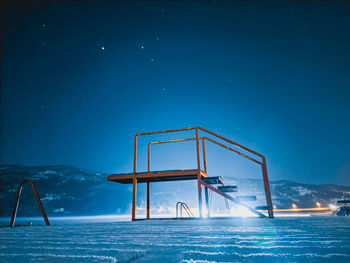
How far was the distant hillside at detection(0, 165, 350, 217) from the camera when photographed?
260 ft

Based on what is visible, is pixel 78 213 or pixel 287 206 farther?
pixel 78 213

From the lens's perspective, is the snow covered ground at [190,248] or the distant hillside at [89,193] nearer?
the snow covered ground at [190,248]

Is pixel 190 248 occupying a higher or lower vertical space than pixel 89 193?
lower

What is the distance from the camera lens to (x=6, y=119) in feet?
327

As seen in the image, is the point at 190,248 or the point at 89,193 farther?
the point at 89,193

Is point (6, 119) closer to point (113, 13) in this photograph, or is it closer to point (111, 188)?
point (111, 188)

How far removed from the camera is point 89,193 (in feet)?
388

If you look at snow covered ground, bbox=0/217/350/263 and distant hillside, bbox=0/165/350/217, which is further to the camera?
distant hillside, bbox=0/165/350/217

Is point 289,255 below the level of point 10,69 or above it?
below

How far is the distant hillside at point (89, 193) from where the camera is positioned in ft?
260

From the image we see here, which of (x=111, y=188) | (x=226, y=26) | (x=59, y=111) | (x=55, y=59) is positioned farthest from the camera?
(x=111, y=188)

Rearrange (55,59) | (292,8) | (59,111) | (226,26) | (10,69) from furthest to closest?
(59,111) → (10,69) → (55,59) → (226,26) → (292,8)

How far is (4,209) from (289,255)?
437 feet

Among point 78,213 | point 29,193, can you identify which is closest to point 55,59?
point 29,193
